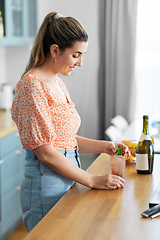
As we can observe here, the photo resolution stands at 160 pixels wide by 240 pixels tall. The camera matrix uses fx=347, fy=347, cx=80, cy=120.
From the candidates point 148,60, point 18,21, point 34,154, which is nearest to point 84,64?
point 148,60

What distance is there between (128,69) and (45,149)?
2.49 meters

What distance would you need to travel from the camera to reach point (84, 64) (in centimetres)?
378

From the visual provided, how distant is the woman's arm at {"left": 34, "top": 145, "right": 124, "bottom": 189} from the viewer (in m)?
1.29

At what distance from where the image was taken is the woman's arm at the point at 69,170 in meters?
1.29

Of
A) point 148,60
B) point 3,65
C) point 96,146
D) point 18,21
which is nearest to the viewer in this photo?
point 96,146

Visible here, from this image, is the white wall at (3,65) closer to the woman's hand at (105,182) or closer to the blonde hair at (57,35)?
the blonde hair at (57,35)

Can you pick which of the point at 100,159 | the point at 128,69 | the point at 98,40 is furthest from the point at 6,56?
the point at 100,159

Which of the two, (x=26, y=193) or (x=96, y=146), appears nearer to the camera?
(x=26, y=193)

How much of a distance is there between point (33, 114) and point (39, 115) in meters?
0.02

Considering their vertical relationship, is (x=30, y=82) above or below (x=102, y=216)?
above

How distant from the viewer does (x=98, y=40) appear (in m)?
3.66

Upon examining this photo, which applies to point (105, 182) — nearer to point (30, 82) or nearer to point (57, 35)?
point (30, 82)

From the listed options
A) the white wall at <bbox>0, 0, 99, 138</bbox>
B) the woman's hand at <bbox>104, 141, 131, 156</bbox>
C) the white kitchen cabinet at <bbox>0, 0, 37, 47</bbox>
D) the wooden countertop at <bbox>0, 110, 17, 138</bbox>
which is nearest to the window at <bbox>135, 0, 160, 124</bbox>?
the white wall at <bbox>0, 0, 99, 138</bbox>

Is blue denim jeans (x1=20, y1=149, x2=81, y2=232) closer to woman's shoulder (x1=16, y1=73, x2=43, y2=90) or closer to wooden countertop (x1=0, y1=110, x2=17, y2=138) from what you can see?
woman's shoulder (x1=16, y1=73, x2=43, y2=90)
